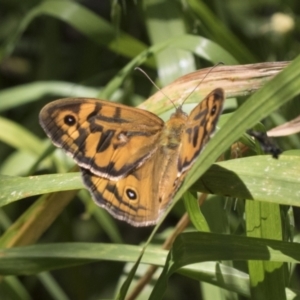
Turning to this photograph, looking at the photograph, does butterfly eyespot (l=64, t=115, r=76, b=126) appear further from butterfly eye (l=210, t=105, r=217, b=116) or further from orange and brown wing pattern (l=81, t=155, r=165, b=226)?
butterfly eye (l=210, t=105, r=217, b=116)

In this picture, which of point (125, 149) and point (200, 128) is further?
point (125, 149)

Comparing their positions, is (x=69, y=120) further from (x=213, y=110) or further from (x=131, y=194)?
(x=213, y=110)

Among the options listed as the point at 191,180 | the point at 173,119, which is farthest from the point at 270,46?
the point at 191,180

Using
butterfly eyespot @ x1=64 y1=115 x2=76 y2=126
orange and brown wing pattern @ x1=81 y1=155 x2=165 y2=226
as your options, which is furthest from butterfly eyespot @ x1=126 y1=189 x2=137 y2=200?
butterfly eyespot @ x1=64 y1=115 x2=76 y2=126

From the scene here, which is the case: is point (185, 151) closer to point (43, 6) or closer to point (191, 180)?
point (191, 180)

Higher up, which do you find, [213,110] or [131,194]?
[213,110]

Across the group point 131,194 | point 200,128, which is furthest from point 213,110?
point 131,194

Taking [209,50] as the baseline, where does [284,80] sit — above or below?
above
